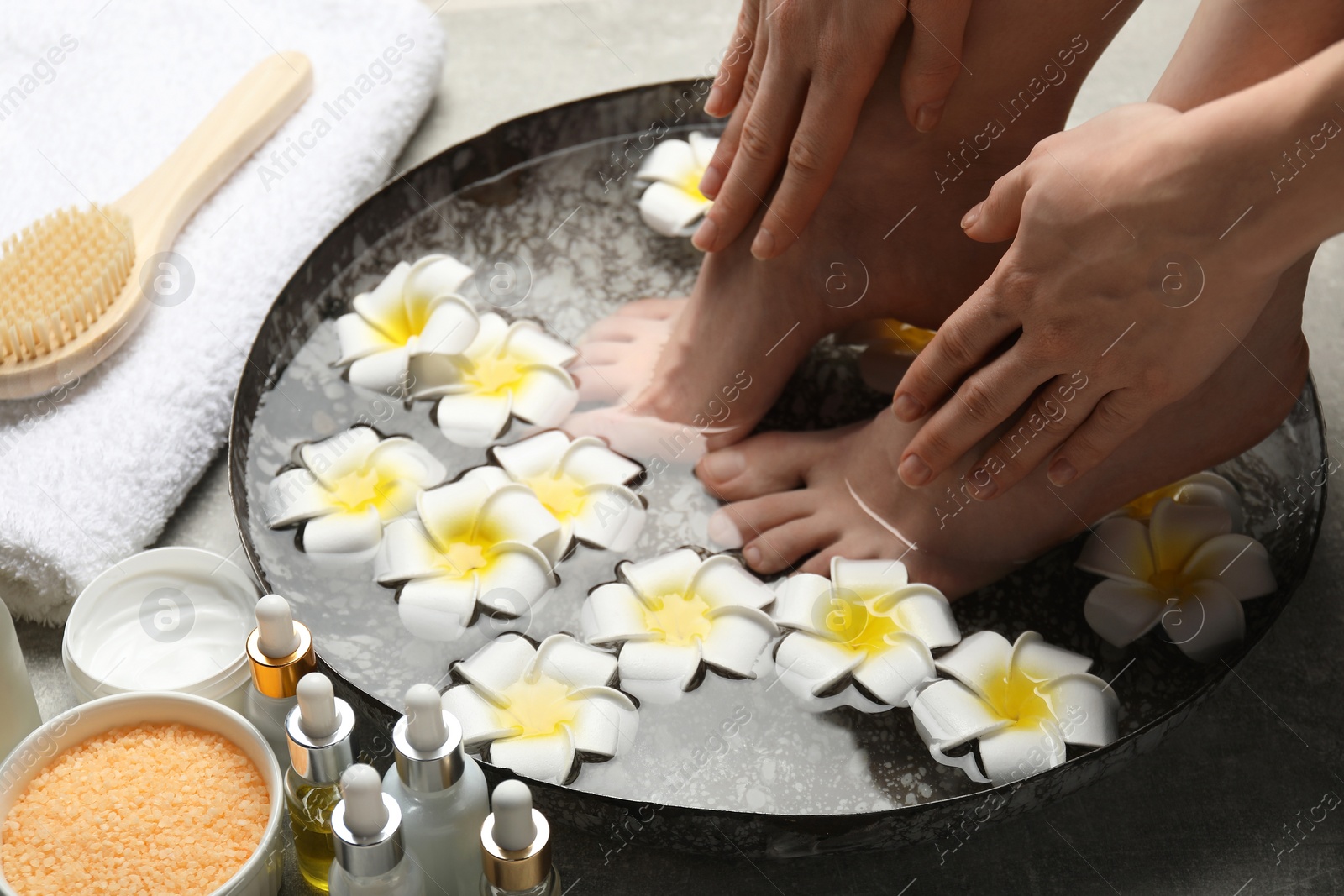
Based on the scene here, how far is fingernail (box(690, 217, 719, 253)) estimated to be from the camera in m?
0.89

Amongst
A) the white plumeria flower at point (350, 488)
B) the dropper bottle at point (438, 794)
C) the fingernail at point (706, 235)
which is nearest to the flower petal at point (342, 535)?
the white plumeria flower at point (350, 488)

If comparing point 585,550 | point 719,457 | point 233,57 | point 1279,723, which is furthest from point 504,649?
point 233,57

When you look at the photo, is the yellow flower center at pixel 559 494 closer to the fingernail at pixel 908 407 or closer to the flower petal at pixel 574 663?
the flower petal at pixel 574 663

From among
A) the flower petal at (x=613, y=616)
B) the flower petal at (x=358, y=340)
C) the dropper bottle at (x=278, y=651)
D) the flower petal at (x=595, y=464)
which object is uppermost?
the dropper bottle at (x=278, y=651)

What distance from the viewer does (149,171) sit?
1.10m

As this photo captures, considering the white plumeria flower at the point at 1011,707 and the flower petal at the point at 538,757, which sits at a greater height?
the white plumeria flower at the point at 1011,707

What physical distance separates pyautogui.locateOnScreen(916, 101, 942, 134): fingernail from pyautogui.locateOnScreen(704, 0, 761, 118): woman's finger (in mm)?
150

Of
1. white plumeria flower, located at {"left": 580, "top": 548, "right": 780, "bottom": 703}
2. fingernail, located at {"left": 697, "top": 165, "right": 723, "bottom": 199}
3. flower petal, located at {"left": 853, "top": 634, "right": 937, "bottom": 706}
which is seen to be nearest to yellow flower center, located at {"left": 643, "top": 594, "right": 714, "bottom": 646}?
white plumeria flower, located at {"left": 580, "top": 548, "right": 780, "bottom": 703}

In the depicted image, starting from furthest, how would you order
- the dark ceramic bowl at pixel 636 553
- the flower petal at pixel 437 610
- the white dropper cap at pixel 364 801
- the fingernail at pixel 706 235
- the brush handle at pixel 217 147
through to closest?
the brush handle at pixel 217 147, the fingernail at pixel 706 235, the flower petal at pixel 437 610, the dark ceramic bowl at pixel 636 553, the white dropper cap at pixel 364 801

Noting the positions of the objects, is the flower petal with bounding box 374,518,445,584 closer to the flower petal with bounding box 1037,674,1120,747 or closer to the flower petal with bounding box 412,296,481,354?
the flower petal with bounding box 412,296,481,354

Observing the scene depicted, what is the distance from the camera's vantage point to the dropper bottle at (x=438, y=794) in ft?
1.99

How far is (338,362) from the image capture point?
0.94 m

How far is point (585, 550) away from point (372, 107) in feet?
1.90

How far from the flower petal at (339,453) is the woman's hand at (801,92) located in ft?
0.95
